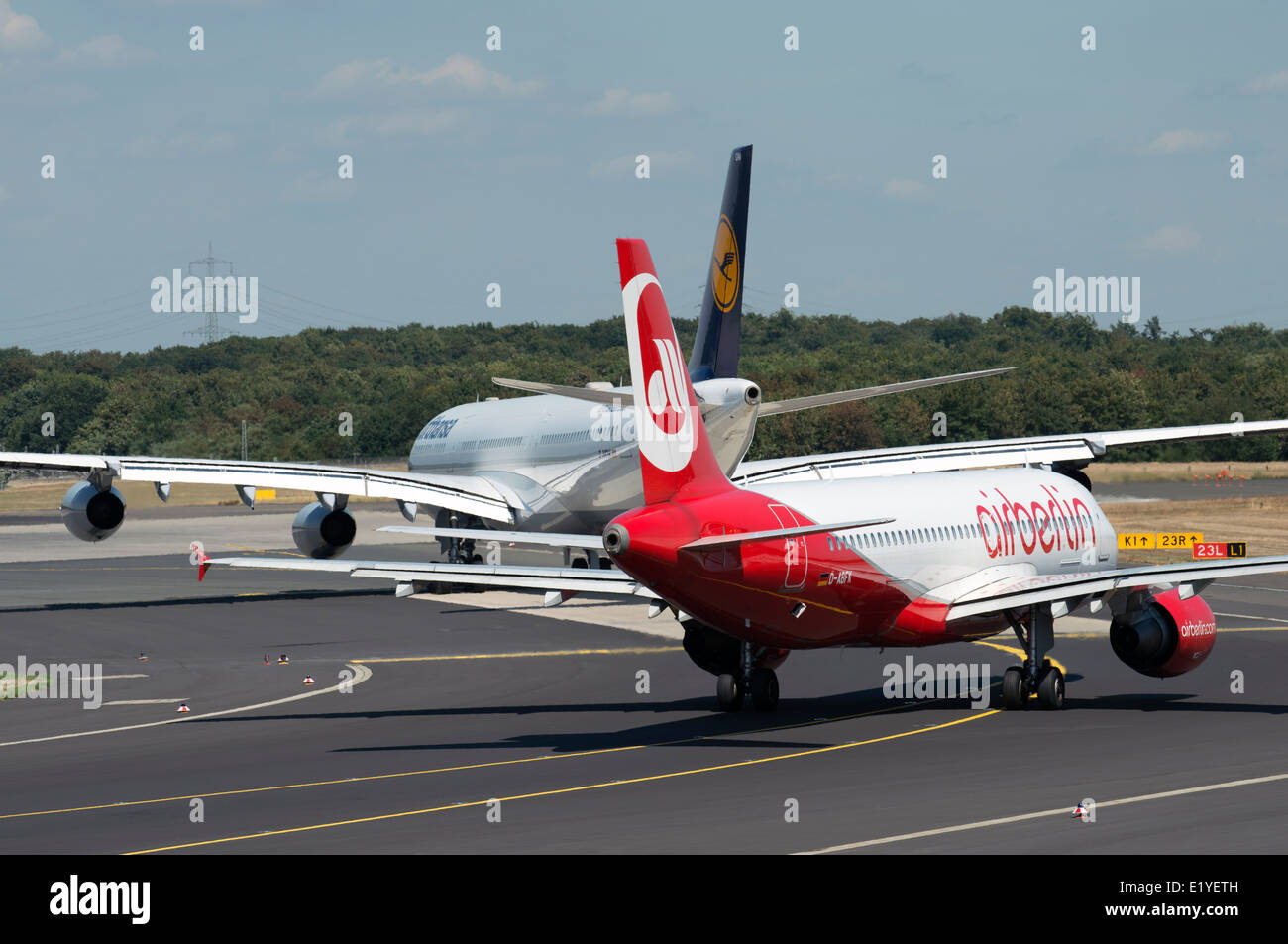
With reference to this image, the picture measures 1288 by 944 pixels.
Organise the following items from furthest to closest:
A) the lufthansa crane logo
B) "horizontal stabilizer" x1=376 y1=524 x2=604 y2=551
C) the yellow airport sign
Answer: the yellow airport sign, the lufthansa crane logo, "horizontal stabilizer" x1=376 y1=524 x2=604 y2=551

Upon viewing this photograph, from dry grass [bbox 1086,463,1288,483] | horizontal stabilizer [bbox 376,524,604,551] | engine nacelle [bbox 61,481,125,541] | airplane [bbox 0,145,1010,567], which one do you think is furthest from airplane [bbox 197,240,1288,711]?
dry grass [bbox 1086,463,1288,483]

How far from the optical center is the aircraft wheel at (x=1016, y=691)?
96.7 ft

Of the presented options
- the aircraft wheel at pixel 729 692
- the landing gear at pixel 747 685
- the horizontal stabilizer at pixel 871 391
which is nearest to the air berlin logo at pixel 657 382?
the landing gear at pixel 747 685

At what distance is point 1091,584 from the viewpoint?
28.4 m

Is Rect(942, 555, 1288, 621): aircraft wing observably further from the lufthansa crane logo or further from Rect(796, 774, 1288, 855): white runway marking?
the lufthansa crane logo

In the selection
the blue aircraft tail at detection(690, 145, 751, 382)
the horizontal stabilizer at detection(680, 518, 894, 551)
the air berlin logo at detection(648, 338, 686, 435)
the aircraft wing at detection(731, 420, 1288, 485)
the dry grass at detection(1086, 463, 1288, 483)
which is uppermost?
the blue aircraft tail at detection(690, 145, 751, 382)

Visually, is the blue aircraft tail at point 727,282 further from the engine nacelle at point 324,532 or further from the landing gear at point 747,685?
the landing gear at point 747,685

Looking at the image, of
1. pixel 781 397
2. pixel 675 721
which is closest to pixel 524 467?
pixel 675 721

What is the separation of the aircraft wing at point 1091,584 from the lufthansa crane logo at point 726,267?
16.0 metres

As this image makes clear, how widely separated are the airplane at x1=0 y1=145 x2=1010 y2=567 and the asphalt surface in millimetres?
5567

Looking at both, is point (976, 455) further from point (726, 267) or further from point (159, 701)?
point (159, 701)

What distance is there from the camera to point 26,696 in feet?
108

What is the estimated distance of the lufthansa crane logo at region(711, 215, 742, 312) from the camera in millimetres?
44656

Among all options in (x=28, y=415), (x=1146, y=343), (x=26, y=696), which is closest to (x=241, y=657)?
(x=26, y=696)
